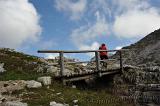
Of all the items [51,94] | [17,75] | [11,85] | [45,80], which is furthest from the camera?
[17,75]

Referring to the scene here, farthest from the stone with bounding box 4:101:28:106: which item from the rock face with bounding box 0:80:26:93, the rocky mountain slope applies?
the rocky mountain slope

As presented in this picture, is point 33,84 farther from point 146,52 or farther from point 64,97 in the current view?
point 146,52

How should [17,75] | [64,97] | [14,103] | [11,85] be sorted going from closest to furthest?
[14,103]
[64,97]
[11,85]
[17,75]

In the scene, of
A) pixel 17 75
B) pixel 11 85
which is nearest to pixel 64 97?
pixel 11 85

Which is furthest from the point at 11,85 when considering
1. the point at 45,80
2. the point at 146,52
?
the point at 146,52

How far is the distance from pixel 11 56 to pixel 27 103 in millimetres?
13101

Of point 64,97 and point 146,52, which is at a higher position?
point 146,52

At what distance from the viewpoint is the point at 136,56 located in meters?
49.1

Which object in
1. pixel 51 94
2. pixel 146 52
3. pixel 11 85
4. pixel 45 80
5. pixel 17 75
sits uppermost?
pixel 146 52

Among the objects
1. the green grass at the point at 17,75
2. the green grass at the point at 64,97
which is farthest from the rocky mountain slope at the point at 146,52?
the green grass at the point at 64,97

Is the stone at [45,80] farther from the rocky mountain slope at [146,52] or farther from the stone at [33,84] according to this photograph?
the rocky mountain slope at [146,52]

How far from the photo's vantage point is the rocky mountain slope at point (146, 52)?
44656 mm

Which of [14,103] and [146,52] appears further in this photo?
[146,52]

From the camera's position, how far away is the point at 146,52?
162ft
